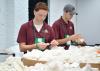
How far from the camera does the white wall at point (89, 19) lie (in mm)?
8234

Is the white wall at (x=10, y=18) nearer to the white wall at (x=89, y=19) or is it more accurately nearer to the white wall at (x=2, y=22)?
the white wall at (x=2, y=22)

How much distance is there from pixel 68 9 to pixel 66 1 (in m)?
4.39

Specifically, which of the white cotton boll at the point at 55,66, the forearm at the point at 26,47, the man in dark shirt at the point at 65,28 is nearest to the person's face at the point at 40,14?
the forearm at the point at 26,47

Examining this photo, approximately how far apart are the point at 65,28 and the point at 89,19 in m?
4.88

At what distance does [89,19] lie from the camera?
328 inches

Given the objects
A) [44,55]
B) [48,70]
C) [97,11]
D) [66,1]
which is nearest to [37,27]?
[44,55]

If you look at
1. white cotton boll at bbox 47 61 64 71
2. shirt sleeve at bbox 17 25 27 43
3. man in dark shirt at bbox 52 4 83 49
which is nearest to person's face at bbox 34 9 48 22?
shirt sleeve at bbox 17 25 27 43

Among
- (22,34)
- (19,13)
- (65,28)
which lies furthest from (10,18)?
(22,34)

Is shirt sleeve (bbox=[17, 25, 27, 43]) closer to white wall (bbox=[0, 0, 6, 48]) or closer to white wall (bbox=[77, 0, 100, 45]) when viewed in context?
white wall (bbox=[0, 0, 6, 48])

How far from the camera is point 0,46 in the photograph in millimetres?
4961

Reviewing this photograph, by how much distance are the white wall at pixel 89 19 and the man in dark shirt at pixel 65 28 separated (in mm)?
4658

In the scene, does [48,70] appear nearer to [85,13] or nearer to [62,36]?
[62,36]

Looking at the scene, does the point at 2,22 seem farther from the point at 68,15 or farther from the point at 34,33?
the point at 34,33

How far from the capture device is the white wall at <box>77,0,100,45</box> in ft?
27.0
